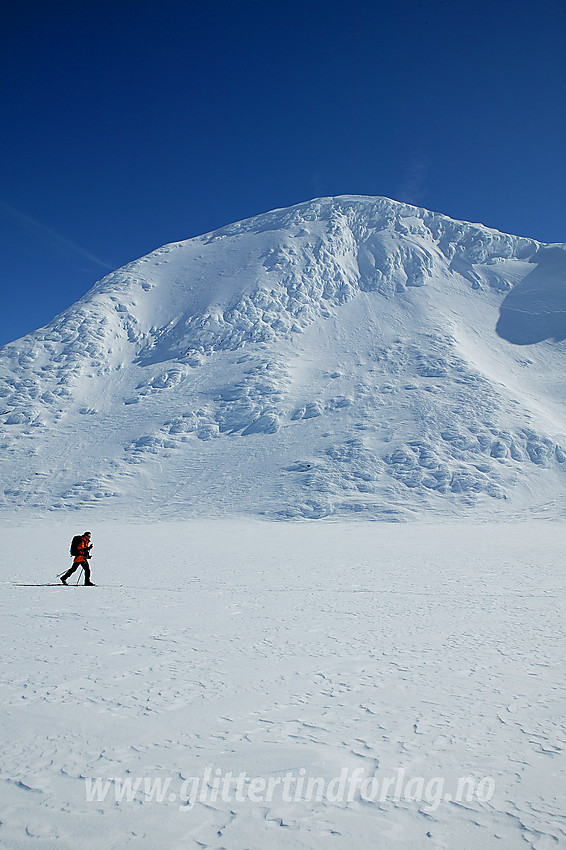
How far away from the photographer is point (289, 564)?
50.0 ft

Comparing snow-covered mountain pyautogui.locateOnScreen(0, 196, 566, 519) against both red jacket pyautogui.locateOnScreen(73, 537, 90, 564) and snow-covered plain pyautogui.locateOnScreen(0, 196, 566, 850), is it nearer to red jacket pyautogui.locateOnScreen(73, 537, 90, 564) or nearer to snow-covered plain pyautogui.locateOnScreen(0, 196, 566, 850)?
snow-covered plain pyautogui.locateOnScreen(0, 196, 566, 850)

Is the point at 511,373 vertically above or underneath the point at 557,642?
above

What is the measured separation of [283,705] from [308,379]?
4590 centimetres

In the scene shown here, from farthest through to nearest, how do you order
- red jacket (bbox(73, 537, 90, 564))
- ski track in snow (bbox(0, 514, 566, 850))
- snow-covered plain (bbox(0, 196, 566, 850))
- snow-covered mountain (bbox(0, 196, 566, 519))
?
snow-covered mountain (bbox(0, 196, 566, 519)) < red jacket (bbox(73, 537, 90, 564)) < snow-covered plain (bbox(0, 196, 566, 850)) < ski track in snow (bbox(0, 514, 566, 850))

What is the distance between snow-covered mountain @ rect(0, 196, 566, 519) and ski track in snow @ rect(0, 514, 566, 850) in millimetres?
23636

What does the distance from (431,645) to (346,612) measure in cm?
226

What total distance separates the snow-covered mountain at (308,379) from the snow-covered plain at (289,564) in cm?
37

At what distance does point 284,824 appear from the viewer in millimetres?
3418

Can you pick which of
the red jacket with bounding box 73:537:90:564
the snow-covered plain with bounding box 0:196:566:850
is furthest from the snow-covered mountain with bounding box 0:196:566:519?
the red jacket with bounding box 73:537:90:564

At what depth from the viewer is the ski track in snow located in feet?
11.2

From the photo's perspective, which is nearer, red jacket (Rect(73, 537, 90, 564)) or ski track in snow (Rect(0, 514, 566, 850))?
ski track in snow (Rect(0, 514, 566, 850))

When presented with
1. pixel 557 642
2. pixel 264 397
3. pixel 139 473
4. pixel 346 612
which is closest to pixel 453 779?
pixel 557 642

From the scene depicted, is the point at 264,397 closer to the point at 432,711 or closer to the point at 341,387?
the point at 341,387

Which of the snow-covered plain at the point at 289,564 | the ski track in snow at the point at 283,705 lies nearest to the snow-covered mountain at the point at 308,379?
the snow-covered plain at the point at 289,564
